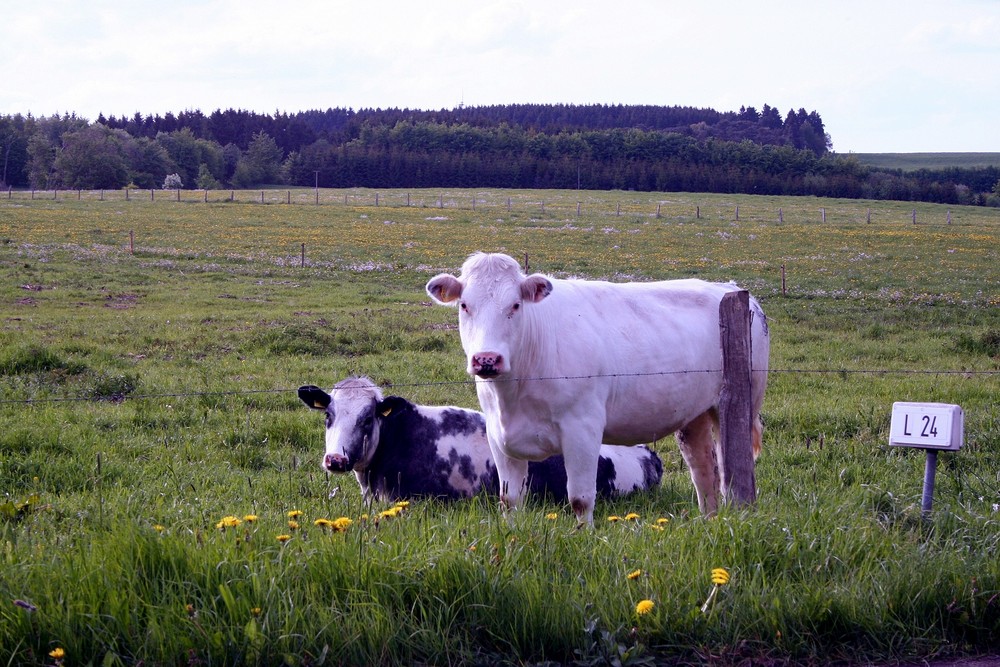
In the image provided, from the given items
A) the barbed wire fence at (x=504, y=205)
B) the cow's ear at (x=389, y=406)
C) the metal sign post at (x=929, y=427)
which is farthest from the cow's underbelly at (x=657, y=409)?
the barbed wire fence at (x=504, y=205)

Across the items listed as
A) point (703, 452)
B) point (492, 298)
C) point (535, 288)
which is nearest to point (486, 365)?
point (492, 298)

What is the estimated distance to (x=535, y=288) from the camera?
6.76m

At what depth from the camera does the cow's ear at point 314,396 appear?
7855 mm

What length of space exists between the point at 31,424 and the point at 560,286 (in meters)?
→ 5.87

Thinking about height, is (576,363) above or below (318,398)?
above

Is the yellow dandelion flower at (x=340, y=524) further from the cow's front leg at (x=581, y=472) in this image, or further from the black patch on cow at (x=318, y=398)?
the black patch on cow at (x=318, y=398)

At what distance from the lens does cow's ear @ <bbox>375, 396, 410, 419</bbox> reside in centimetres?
800

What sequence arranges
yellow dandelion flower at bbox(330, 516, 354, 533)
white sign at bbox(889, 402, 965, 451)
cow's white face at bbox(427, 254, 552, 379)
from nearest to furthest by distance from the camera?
yellow dandelion flower at bbox(330, 516, 354, 533) < white sign at bbox(889, 402, 965, 451) < cow's white face at bbox(427, 254, 552, 379)

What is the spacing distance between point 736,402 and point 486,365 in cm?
184

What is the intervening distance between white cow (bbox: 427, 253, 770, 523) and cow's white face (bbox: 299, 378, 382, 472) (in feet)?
4.29

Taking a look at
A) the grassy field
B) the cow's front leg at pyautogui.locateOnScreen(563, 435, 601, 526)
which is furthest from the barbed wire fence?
the cow's front leg at pyautogui.locateOnScreen(563, 435, 601, 526)

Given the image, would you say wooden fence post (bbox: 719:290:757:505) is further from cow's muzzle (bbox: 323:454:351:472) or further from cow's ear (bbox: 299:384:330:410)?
cow's ear (bbox: 299:384:330:410)

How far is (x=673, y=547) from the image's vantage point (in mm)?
5023

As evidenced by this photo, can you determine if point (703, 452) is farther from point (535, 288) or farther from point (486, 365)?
point (486, 365)
